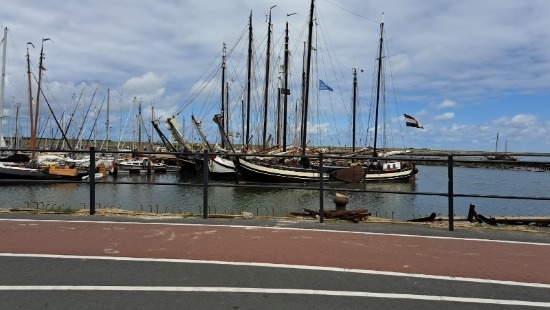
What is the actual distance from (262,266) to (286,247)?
100cm

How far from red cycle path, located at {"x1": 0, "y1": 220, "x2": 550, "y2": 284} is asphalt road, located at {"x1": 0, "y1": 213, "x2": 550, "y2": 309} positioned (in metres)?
0.02

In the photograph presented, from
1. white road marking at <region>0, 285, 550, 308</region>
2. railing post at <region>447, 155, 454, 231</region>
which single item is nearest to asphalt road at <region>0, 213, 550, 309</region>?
white road marking at <region>0, 285, 550, 308</region>

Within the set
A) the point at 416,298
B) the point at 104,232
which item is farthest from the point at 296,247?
the point at 104,232

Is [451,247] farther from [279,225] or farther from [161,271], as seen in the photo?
[161,271]

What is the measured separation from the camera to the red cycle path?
18.1 feet

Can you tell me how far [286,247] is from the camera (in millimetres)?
6277

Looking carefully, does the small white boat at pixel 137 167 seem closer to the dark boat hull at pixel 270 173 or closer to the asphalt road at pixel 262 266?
the dark boat hull at pixel 270 173

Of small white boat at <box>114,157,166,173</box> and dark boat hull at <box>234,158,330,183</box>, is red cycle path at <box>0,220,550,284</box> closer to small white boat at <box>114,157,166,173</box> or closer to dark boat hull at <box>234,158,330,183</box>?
Answer: dark boat hull at <box>234,158,330,183</box>

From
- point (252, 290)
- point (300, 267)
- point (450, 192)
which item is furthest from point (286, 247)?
point (450, 192)

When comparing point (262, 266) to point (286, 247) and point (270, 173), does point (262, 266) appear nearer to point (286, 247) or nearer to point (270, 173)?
point (286, 247)

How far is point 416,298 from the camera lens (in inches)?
173

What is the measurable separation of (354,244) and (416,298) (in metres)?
2.16

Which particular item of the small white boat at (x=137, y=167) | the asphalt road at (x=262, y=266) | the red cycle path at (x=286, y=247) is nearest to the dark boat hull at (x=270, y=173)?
the small white boat at (x=137, y=167)

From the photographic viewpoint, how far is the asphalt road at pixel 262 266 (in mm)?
4266
